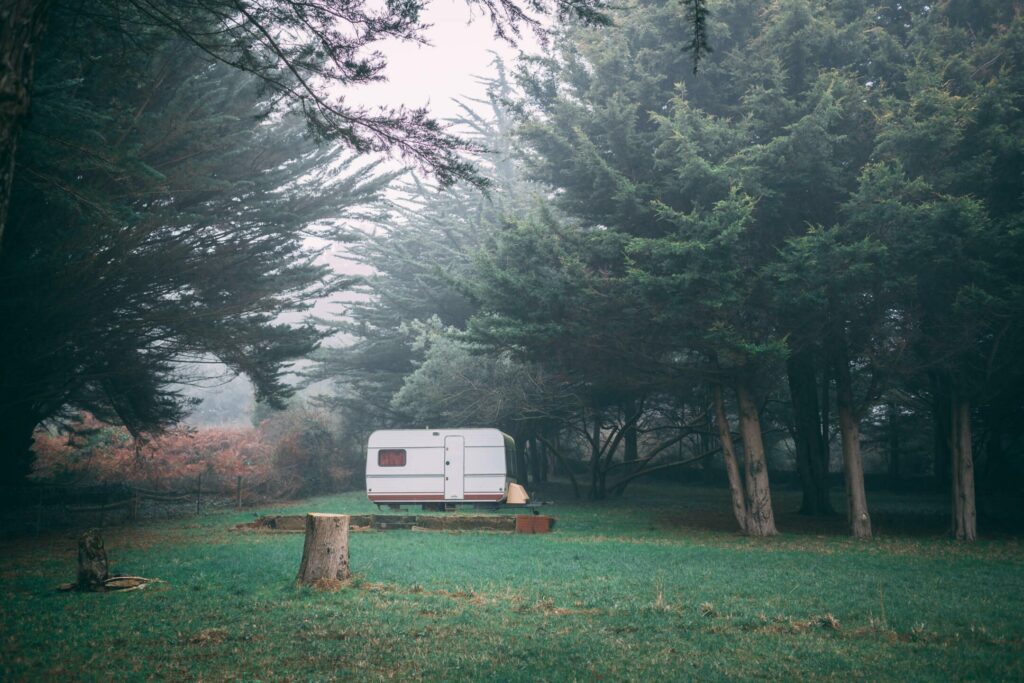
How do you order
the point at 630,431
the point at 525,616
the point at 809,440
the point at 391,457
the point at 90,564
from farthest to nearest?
the point at 630,431
the point at 809,440
the point at 391,457
the point at 90,564
the point at 525,616

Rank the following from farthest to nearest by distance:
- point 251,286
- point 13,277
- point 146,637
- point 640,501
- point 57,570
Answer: point 640,501 → point 251,286 → point 13,277 → point 57,570 → point 146,637

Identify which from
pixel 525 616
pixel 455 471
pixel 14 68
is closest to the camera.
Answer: pixel 14 68

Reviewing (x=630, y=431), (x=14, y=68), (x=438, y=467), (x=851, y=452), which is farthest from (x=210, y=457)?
(x=14, y=68)

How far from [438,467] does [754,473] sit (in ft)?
31.1

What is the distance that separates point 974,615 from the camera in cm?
724


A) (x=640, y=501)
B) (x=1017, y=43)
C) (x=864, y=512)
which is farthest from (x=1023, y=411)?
(x=640, y=501)

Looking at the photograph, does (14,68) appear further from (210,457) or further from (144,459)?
(210,457)

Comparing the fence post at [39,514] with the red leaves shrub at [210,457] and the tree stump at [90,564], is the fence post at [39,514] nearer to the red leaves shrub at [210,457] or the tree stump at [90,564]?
the red leaves shrub at [210,457]

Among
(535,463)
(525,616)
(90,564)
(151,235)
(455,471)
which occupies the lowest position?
(525,616)

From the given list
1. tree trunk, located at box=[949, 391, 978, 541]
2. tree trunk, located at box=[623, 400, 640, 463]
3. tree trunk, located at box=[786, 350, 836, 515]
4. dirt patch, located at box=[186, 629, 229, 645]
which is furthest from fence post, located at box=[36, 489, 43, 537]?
tree trunk, located at box=[949, 391, 978, 541]

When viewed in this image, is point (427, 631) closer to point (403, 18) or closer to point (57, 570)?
point (403, 18)

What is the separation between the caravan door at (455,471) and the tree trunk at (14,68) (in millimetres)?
18380

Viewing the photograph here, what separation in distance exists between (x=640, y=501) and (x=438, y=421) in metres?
8.87

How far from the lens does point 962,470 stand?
15.9m
